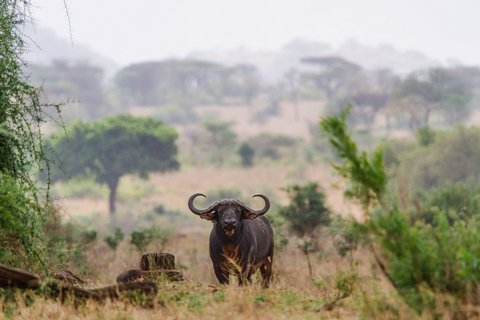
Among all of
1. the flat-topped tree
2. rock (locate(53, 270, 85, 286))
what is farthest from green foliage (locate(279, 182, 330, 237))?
the flat-topped tree

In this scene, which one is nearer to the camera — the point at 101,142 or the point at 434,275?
the point at 434,275

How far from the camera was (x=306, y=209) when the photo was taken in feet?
76.5

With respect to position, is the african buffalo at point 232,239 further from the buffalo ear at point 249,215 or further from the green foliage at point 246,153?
the green foliage at point 246,153

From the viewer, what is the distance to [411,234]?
271 inches

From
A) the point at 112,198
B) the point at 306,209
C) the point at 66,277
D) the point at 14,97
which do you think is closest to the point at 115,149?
the point at 112,198

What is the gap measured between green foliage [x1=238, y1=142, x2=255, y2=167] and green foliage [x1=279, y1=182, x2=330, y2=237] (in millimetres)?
35746

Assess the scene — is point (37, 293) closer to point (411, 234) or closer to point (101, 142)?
point (411, 234)

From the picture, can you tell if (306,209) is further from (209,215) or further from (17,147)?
(17,147)

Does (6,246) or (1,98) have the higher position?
(1,98)

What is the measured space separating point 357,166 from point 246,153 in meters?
52.6

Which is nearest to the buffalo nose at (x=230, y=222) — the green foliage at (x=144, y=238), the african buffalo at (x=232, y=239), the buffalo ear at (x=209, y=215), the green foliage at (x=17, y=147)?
the african buffalo at (x=232, y=239)

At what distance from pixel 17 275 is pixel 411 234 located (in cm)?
371

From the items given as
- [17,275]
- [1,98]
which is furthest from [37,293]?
[1,98]

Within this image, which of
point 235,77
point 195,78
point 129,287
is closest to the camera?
point 129,287
